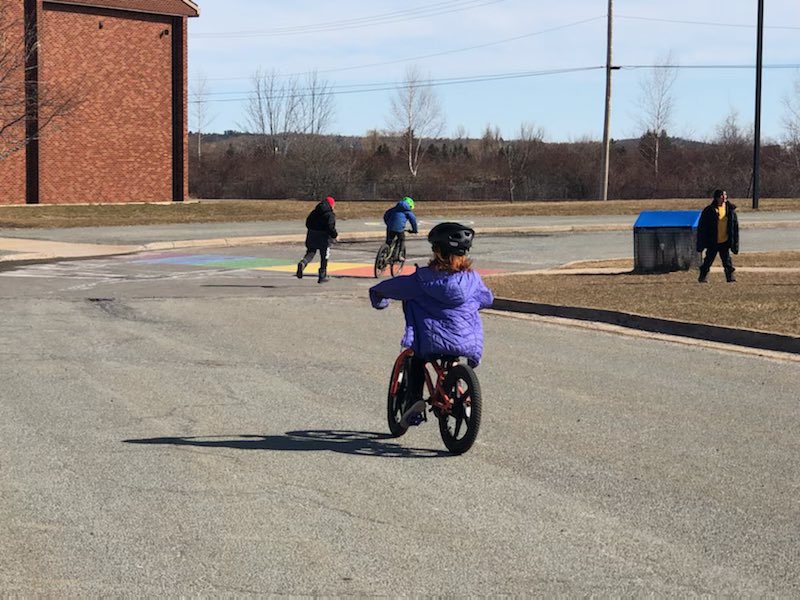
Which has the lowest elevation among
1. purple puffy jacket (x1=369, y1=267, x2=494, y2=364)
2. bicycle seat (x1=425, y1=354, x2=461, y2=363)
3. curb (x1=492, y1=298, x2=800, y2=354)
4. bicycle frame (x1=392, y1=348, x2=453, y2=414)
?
curb (x1=492, y1=298, x2=800, y2=354)

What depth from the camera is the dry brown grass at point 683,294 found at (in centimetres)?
1566

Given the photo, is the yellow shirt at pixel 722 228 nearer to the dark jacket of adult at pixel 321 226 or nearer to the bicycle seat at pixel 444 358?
the dark jacket of adult at pixel 321 226

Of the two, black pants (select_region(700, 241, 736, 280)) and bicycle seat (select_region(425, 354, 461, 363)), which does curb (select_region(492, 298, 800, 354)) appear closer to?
black pants (select_region(700, 241, 736, 280))

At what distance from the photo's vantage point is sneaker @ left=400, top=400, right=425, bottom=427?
831 cm

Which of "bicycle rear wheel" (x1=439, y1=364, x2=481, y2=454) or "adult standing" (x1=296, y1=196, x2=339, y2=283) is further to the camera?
"adult standing" (x1=296, y1=196, x2=339, y2=283)

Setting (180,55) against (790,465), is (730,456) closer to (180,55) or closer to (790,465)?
(790,465)

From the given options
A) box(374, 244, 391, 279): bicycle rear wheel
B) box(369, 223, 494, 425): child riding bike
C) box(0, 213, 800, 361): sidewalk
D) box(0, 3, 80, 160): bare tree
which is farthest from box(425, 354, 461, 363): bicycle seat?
box(0, 3, 80, 160): bare tree

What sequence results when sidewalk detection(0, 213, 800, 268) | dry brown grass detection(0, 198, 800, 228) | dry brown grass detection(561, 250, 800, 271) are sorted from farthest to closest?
1. dry brown grass detection(0, 198, 800, 228)
2. sidewalk detection(0, 213, 800, 268)
3. dry brown grass detection(561, 250, 800, 271)

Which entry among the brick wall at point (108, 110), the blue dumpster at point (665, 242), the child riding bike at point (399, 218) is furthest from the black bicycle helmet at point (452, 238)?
the brick wall at point (108, 110)

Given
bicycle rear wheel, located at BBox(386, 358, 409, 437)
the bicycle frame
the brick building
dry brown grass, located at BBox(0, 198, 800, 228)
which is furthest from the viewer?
the brick building

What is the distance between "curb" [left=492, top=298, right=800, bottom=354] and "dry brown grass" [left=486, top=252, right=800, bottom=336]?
0.83ft

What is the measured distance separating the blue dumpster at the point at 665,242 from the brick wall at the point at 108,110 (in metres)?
34.1

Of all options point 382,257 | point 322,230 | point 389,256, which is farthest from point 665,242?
point 322,230

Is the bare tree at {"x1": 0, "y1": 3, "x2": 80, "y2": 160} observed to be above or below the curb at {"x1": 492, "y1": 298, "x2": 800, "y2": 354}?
above
